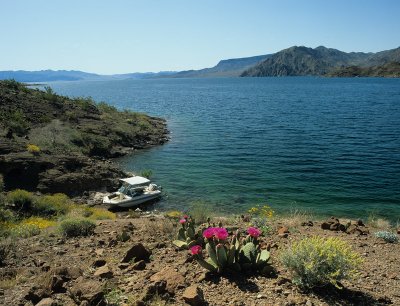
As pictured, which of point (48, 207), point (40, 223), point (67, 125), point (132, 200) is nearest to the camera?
point (40, 223)

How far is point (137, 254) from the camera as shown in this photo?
8.91m

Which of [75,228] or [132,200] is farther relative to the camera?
[132,200]

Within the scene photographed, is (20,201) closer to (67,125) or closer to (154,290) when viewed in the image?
(154,290)

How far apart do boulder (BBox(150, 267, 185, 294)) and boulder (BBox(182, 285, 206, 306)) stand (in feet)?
1.32

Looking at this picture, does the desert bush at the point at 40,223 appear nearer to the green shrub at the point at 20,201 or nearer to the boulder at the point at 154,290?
the green shrub at the point at 20,201

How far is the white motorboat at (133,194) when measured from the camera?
23.7 m

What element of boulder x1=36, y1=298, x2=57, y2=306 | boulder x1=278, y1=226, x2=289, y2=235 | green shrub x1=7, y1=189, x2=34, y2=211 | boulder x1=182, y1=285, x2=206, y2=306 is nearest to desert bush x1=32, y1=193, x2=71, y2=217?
green shrub x1=7, y1=189, x2=34, y2=211

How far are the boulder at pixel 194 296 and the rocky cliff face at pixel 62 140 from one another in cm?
2094

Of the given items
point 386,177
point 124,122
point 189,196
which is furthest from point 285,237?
point 124,122

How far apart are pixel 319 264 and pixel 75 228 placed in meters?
8.06

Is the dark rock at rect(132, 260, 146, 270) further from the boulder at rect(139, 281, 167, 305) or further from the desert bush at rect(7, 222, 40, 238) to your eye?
the desert bush at rect(7, 222, 40, 238)

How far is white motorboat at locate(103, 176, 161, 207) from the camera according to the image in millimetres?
23745

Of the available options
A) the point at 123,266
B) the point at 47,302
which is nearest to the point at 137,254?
the point at 123,266

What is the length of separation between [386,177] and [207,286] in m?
24.7
